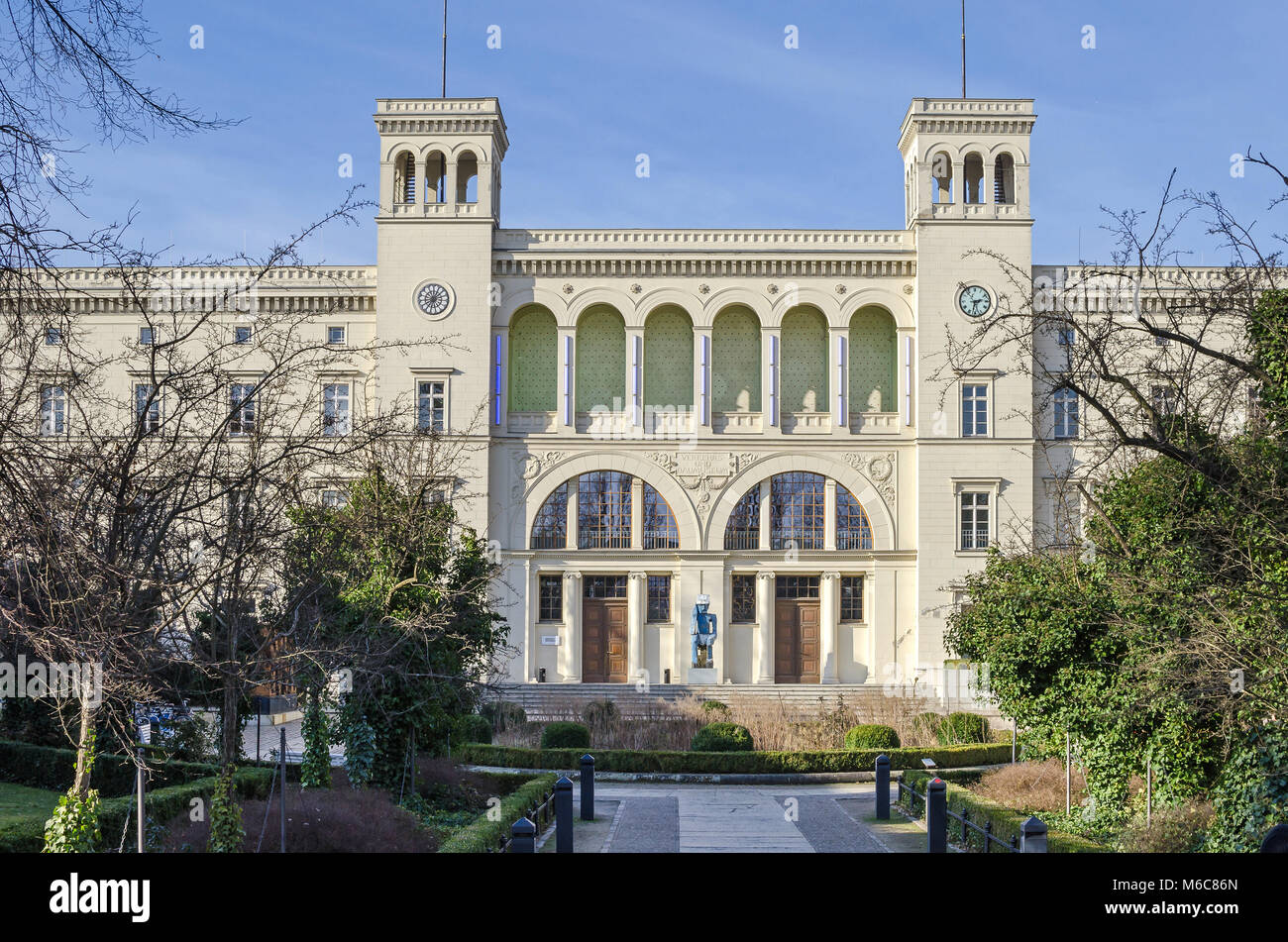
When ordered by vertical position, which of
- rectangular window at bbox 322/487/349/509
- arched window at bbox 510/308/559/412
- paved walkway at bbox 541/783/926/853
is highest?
arched window at bbox 510/308/559/412

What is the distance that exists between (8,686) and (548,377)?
26.2 metres

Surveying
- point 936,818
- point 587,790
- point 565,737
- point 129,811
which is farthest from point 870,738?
point 129,811

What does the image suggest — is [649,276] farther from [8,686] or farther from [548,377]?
[8,686]

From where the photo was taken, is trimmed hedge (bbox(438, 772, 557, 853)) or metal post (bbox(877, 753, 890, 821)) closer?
trimmed hedge (bbox(438, 772, 557, 853))

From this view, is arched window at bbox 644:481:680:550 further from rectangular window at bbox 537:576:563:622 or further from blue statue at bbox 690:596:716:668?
rectangular window at bbox 537:576:563:622

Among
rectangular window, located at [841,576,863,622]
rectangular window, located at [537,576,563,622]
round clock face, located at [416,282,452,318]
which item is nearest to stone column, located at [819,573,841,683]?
rectangular window, located at [841,576,863,622]

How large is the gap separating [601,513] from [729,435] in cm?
559

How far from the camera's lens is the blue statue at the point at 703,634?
42219mm

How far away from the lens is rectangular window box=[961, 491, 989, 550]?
4353cm

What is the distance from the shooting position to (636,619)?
43.8 metres

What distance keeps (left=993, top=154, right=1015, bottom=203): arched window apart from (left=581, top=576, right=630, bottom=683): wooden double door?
2092 centimetres

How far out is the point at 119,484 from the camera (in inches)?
428

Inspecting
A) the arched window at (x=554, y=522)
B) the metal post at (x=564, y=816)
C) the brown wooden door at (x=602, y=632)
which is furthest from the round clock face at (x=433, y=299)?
the metal post at (x=564, y=816)
